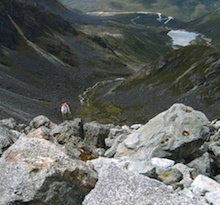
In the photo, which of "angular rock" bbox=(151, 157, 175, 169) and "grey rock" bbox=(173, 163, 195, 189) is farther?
"angular rock" bbox=(151, 157, 175, 169)

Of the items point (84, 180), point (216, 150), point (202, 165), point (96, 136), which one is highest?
point (84, 180)

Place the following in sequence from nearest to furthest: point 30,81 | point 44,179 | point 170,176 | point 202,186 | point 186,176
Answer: point 44,179
point 202,186
point 170,176
point 186,176
point 30,81

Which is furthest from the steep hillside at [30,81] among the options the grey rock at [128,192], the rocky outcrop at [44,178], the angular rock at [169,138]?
the grey rock at [128,192]

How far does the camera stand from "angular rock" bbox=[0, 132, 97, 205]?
14648 mm

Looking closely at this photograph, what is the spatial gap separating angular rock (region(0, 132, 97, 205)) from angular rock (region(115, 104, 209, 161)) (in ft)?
28.0

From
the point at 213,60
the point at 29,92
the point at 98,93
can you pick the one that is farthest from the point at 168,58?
the point at 29,92

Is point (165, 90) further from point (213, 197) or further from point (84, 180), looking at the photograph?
point (84, 180)

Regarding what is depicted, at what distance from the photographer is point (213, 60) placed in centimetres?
14162

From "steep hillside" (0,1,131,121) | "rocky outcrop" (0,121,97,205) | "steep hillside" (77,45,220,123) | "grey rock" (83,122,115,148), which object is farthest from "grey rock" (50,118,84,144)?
"steep hillside" (77,45,220,123)

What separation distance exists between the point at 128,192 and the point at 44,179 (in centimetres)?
370

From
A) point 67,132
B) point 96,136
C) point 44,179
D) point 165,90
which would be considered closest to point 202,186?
point 44,179

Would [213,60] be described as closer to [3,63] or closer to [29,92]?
[29,92]

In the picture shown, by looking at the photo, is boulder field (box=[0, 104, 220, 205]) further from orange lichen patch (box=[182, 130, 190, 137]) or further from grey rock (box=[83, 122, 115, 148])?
grey rock (box=[83, 122, 115, 148])

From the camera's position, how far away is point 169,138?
24297mm
